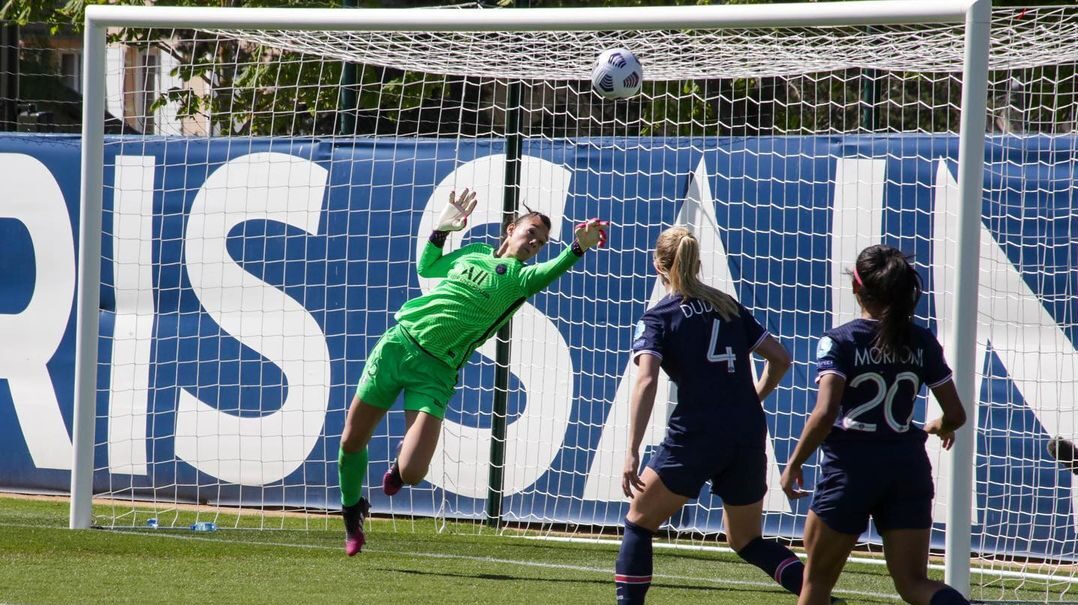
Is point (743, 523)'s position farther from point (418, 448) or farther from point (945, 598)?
point (418, 448)

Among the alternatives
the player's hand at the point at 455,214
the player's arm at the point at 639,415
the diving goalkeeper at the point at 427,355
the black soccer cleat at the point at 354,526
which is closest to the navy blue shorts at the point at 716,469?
the player's arm at the point at 639,415

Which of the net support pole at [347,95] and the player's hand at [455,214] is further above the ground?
the net support pole at [347,95]

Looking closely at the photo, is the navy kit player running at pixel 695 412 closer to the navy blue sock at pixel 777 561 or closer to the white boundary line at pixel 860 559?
the navy blue sock at pixel 777 561

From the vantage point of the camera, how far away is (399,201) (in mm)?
9172

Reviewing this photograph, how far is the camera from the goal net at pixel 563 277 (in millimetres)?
7824

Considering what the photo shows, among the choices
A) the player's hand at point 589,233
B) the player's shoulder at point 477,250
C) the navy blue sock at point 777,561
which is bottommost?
the navy blue sock at point 777,561

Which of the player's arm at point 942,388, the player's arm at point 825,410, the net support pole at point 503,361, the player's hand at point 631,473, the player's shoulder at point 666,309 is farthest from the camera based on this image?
the net support pole at point 503,361

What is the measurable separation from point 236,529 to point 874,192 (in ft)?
15.4

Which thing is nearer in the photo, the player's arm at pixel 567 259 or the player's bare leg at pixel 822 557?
the player's bare leg at pixel 822 557

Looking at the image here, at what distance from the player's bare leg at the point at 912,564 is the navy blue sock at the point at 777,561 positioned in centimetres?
84

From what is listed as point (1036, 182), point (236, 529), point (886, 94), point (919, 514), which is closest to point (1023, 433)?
point (1036, 182)

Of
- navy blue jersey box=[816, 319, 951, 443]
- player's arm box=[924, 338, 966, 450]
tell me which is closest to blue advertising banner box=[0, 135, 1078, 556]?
player's arm box=[924, 338, 966, 450]

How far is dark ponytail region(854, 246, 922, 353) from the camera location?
4.53m

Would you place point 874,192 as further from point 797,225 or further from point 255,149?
point 255,149
